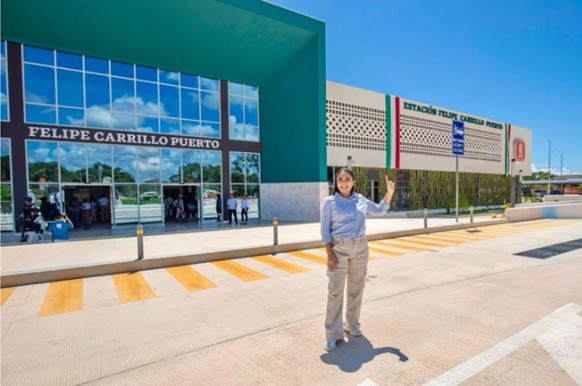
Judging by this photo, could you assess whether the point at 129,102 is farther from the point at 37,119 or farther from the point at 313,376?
the point at 313,376

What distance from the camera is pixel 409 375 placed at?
3.11 metres

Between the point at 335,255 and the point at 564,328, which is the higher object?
the point at 335,255

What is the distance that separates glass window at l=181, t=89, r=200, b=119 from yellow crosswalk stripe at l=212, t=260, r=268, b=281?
13371 millimetres

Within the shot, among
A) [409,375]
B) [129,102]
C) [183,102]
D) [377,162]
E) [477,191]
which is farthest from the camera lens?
[477,191]

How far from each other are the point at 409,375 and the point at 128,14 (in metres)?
Result: 18.2

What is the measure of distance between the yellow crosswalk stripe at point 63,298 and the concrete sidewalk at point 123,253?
0.51 metres

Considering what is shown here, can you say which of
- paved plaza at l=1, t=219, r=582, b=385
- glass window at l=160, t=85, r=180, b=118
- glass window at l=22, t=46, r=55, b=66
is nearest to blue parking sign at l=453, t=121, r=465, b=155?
paved plaza at l=1, t=219, r=582, b=385

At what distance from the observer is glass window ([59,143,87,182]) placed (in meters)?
16.3

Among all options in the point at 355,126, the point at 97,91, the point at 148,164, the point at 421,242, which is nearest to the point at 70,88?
the point at 97,91

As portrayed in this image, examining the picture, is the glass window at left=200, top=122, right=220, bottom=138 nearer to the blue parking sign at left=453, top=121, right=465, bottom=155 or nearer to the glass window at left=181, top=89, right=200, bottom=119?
the glass window at left=181, top=89, right=200, bottom=119

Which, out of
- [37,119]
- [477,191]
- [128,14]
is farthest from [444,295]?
[477,191]

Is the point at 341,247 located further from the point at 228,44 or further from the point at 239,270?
the point at 228,44

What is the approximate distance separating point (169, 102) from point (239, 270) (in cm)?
1465

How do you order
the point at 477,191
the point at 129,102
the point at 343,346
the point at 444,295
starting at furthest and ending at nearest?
the point at 477,191, the point at 129,102, the point at 444,295, the point at 343,346
